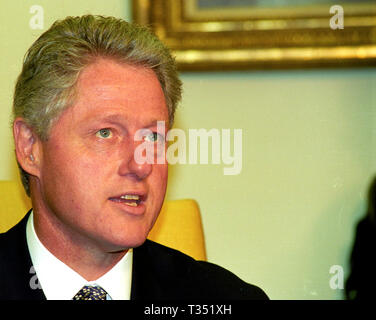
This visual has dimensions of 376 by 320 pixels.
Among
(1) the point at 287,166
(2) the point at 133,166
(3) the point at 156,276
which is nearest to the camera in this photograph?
(2) the point at 133,166

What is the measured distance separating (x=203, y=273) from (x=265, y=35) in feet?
1.99

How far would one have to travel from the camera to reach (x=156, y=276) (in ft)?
4.21

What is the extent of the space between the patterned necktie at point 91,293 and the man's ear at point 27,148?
0.23m

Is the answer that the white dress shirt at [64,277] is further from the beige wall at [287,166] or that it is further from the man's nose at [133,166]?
the beige wall at [287,166]

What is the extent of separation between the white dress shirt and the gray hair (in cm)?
23

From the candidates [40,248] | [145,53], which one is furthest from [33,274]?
[145,53]

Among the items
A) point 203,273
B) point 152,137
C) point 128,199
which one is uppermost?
point 152,137

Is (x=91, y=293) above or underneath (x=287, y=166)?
underneath

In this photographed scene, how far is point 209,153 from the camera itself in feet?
5.15

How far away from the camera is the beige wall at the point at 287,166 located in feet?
5.15

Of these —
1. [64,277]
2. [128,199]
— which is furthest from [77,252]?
[128,199]

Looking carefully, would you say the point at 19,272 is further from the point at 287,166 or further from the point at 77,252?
the point at 287,166

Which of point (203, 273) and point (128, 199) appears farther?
point (203, 273)
